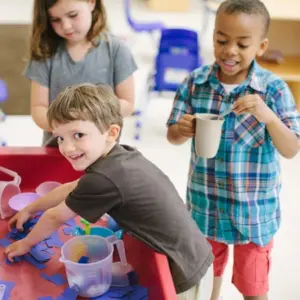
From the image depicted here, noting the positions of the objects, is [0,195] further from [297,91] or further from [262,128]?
[297,91]

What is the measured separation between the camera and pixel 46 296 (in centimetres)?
113

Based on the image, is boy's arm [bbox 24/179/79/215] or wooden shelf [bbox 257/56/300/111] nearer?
boy's arm [bbox 24/179/79/215]

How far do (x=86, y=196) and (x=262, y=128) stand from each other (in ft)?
1.96

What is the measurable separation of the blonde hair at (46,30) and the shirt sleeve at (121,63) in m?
Result: 0.08

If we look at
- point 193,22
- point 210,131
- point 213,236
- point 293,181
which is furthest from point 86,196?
point 193,22

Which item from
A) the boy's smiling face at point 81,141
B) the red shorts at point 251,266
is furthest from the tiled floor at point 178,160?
the boy's smiling face at point 81,141

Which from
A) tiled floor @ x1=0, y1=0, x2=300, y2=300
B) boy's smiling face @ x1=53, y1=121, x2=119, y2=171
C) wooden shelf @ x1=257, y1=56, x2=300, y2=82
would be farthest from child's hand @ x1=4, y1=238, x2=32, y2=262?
wooden shelf @ x1=257, y1=56, x2=300, y2=82

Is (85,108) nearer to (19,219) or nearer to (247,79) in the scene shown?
(19,219)

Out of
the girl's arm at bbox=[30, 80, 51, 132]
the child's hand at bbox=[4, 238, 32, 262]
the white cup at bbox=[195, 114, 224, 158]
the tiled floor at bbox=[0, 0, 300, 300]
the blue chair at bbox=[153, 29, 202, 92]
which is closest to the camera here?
the child's hand at bbox=[4, 238, 32, 262]

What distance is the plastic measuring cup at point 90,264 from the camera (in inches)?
43.8

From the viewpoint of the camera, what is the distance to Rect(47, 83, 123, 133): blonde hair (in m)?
1.11

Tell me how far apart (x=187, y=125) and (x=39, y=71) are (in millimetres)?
614

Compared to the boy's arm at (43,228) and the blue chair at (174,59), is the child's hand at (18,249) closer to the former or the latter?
the boy's arm at (43,228)

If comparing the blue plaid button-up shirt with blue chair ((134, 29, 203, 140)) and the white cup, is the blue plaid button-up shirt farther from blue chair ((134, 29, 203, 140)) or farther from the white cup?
blue chair ((134, 29, 203, 140))
